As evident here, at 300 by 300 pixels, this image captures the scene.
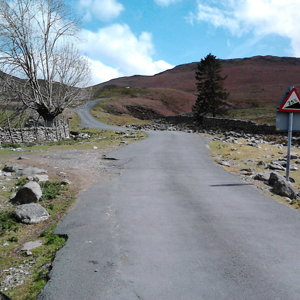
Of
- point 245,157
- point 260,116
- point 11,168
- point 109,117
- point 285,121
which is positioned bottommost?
point 245,157

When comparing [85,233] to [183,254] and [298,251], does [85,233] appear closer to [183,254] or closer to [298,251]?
[183,254]

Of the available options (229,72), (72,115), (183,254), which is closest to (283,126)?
(183,254)

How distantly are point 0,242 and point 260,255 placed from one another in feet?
15.8

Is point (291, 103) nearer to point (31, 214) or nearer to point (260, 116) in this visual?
point (31, 214)

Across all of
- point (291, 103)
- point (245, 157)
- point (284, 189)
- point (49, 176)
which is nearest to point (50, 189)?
point (49, 176)

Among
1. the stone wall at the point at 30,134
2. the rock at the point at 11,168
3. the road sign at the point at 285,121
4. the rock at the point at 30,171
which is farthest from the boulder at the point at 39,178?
the stone wall at the point at 30,134

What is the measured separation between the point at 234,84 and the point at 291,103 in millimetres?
98184

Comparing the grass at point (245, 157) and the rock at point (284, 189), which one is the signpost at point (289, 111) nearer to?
the rock at point (284, 189)

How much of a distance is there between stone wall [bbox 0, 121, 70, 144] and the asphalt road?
644 inches

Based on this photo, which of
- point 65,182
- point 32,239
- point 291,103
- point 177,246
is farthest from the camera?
point 65,182

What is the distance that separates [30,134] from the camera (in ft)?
82.8

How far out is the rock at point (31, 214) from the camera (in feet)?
23.7

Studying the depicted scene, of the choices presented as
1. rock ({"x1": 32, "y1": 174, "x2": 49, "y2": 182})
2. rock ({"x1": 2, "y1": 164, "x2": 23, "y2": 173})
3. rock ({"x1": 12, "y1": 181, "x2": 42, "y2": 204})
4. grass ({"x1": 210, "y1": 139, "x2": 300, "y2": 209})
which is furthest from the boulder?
grass ({"x1": 210, "y1": 139, "x2": 300, "y2": 209})

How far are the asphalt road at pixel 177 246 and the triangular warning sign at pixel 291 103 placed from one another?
2.69 metres
